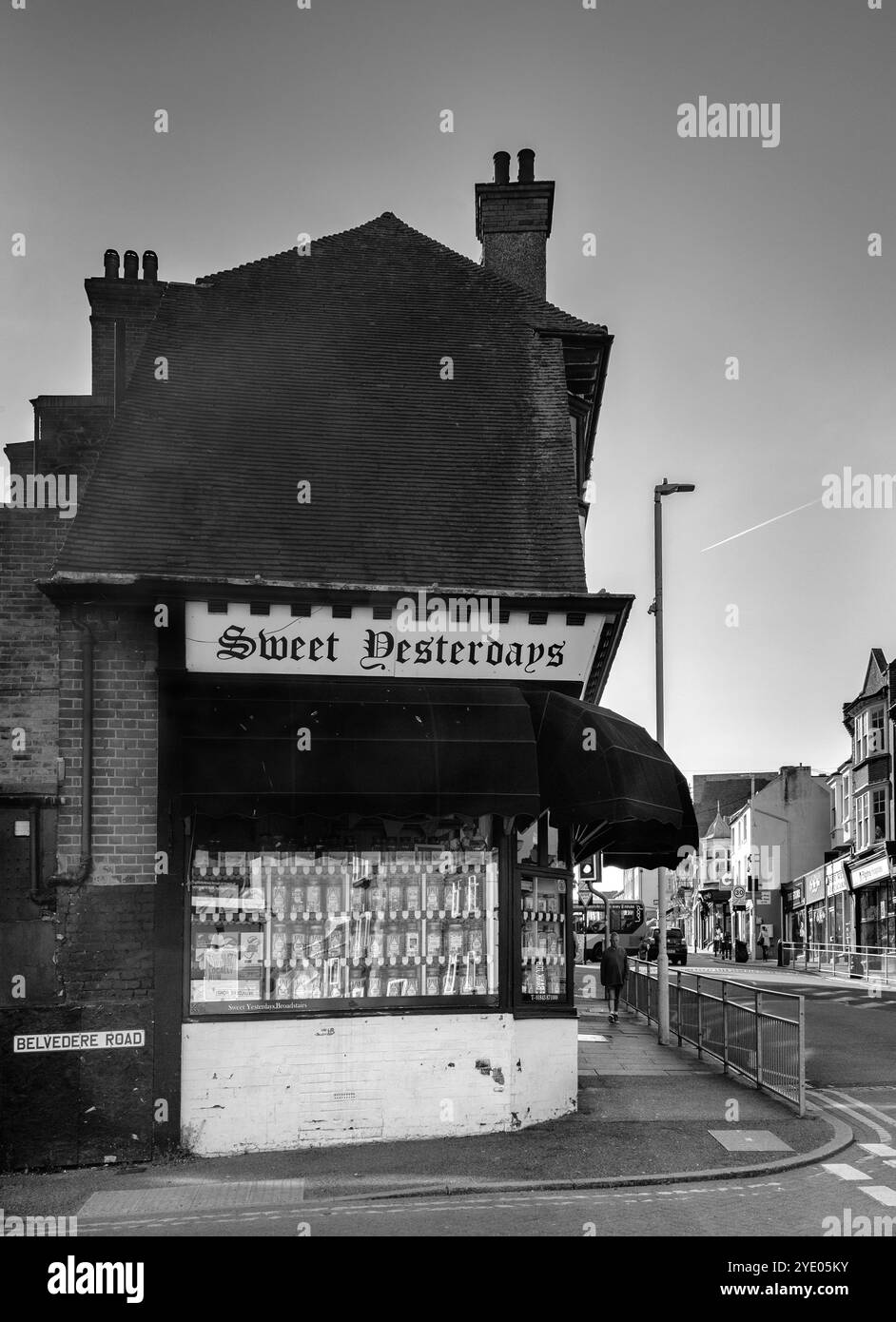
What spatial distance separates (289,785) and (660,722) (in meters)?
13.1

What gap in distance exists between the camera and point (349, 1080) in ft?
40.8

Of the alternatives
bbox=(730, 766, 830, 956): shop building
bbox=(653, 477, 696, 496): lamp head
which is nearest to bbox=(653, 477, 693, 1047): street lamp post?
bbox=(653, 477, 696, 496): lamp head

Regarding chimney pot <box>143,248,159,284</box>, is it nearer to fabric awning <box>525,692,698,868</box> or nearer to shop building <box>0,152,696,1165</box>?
shop building <box>0,152,696,1165</box>

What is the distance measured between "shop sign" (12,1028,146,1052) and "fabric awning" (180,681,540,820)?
212 cm

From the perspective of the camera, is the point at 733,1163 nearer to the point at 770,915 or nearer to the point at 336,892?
the point at 336,892

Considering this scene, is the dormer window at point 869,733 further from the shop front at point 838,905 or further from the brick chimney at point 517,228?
the brick chimney at point 517,228

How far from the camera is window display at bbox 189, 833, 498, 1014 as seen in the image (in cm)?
1263

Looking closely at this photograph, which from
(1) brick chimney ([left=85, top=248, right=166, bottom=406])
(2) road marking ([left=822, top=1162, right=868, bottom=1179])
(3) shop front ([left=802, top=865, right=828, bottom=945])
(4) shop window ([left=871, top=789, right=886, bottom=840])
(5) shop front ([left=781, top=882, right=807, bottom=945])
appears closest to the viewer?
(2) road marking ([left=822, top=1162, right=868, bottom=1179])

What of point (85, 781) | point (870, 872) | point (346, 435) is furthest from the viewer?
point (870, 872)

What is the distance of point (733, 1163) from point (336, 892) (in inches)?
171
